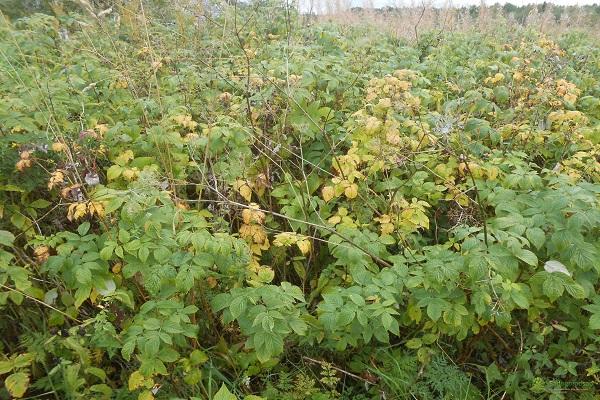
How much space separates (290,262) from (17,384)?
4.51 feet

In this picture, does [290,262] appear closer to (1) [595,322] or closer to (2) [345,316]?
(2) [345,316]

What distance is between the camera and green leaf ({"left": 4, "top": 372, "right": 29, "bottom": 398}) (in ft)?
5.77

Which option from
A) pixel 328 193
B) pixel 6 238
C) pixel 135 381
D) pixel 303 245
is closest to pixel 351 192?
pixel 328 193

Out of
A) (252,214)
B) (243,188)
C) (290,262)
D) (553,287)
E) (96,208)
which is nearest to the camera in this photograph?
(553,287)

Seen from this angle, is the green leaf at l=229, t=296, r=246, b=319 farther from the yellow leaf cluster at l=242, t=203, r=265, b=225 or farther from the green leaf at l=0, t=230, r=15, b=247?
the green leaf at l=0, t=230, r=15, b=247

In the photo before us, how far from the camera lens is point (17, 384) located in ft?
5.82

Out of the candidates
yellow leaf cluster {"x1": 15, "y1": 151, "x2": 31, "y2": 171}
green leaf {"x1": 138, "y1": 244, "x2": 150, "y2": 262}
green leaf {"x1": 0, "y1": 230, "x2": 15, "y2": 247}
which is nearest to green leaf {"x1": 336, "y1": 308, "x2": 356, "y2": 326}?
green leaf {"x1": 138, "y1": 244, "x2": 150, "y2": 262}

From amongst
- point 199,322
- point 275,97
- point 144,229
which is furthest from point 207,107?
point 199,322

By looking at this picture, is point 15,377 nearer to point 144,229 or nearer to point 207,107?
point 144,229

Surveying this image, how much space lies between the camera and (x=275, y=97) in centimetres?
294

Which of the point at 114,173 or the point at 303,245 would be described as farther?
the point at 114,173

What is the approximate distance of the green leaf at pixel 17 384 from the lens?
176cm

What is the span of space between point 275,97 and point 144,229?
1406 mm

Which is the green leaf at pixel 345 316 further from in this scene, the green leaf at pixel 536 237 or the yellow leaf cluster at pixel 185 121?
the yellow leaf cluster at pixel 185 121
